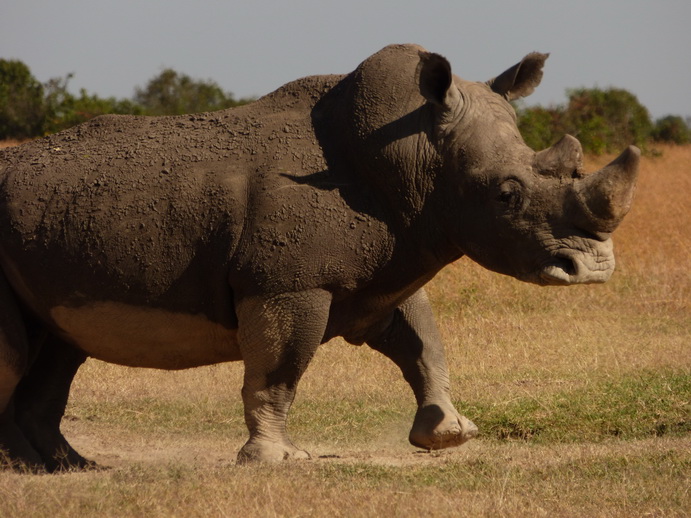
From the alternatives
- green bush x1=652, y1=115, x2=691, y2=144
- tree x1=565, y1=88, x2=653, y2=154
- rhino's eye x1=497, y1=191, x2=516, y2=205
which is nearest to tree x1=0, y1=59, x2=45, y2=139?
tree x1=565, y1=88, x2=653, y2=154

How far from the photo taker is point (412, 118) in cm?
666

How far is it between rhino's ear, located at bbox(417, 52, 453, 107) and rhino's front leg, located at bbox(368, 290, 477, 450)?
1.30 metres

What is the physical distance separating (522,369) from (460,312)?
105 inches

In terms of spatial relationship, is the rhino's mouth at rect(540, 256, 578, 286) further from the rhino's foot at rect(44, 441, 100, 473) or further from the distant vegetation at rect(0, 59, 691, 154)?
the distant vegetation at rect(0, 59, 691, 154)

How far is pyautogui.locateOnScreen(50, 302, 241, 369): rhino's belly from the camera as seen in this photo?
676cm

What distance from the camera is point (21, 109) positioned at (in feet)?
92.2

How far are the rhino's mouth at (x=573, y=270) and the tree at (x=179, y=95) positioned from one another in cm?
2763

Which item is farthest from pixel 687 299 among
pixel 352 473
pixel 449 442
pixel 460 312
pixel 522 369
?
pixel 352 473

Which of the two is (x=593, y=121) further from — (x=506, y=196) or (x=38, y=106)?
(x=506, y=196)

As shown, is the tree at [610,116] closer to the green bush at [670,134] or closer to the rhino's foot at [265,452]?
the green bush at [670,134]

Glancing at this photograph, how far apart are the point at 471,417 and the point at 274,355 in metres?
2.28

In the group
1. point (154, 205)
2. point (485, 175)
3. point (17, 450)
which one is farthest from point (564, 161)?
point (17, 450)

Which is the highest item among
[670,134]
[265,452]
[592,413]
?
[670,134]

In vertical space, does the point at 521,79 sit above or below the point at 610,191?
above
